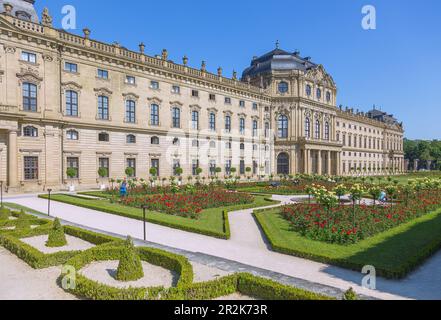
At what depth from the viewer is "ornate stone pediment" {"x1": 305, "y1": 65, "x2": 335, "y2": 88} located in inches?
2296

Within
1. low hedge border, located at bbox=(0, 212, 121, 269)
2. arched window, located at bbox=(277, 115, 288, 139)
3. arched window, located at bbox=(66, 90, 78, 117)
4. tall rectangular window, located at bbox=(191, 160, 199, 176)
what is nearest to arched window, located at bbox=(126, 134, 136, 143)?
arched window, located at bbox=(66, 90, 78, 117)

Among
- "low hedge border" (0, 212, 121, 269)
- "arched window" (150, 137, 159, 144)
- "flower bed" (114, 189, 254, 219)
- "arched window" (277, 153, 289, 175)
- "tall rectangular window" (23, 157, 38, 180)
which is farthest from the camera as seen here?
"arched window" (277, 153, 289, 175)

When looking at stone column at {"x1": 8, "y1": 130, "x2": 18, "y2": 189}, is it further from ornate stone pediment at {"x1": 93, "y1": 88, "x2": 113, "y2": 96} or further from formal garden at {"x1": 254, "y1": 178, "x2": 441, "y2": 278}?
formal garden at {"x1": 254, "y1": 178, "x2": 441, "y2": 278}

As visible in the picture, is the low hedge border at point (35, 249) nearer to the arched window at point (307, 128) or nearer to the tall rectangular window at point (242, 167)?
the tall rectangular window at point (242, 167)

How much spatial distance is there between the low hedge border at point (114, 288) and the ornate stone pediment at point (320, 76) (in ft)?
177

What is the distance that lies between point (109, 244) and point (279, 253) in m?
5.93

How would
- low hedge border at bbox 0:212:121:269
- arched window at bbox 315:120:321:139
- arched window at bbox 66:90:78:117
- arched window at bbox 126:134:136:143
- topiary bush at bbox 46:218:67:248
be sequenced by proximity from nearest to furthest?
1. low hedge border at bbox 0:212:121:269
2. topiary bush at bbox 46:218:67:248
3. arched window at bbox 66:90:78:117
4. arched window at bbox 126:134:136:143
5. arched window at bbox 315:120:321:139

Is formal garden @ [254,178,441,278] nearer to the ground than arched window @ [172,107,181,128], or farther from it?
nearer to the ground

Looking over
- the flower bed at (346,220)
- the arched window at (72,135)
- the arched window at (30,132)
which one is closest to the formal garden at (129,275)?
the flower bed at (346,220)

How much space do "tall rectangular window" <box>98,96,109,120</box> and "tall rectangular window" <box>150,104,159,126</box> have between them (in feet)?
19.3

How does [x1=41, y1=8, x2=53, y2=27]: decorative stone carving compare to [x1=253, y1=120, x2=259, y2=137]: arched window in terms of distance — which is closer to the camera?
[x1=41, y1=8, x2=53, y2=27]: decorative stone carving

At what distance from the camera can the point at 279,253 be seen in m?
11.3
